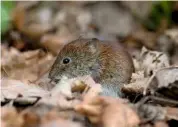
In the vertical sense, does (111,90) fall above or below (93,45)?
below

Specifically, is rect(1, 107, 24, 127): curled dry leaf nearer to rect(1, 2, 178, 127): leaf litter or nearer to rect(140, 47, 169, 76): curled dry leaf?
rect(1, 2, 178, 127): leaf litter

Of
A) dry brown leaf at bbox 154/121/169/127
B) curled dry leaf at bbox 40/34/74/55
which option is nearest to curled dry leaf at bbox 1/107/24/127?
dry brown leaf at bbox 154/121/169/127

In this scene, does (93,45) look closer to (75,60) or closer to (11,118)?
(75,60)

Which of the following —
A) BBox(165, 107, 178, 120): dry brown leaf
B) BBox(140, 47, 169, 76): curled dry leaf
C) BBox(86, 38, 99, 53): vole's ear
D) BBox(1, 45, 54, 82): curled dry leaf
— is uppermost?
BBox(86, 38, 99, 53): vole's ear

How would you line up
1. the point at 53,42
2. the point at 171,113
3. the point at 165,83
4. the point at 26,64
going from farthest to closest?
1. the point at 53,42
2. the point at 26,64
3. the point at 165,83
4. the point at 171,113

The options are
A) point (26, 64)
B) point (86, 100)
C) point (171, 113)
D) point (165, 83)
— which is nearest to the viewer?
point (86, 100)

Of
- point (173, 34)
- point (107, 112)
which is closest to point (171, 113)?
point (107, 112)

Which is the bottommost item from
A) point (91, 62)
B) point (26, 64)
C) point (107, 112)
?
point (26, 64)

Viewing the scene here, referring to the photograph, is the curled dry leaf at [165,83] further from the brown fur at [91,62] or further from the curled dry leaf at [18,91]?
the brown fur at [91,62]

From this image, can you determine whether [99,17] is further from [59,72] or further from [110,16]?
[59,72]

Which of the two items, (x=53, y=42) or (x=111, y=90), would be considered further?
(x=53, y=42)
